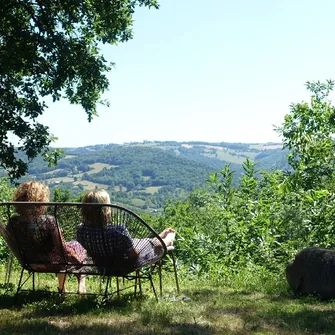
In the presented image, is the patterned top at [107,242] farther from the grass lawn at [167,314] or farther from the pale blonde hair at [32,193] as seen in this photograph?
the pale blonde hair at [32,193]

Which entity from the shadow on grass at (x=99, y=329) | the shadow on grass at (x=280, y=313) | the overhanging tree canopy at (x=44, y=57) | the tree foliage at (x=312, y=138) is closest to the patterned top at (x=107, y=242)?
the shadow on grass at (x=99, y=329)

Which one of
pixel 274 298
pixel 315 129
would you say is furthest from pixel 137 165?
pixel 274 298

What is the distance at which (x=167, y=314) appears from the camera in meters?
3.89

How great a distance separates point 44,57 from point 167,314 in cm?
628

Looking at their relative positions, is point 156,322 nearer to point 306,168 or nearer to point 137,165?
point 306,168

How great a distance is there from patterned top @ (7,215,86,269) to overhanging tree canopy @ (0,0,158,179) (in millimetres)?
4389

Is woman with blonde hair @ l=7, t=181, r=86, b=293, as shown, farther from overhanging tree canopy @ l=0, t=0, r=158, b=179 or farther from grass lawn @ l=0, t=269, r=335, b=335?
overhanging tree canopy @ l=0, t=0, r=158, b=179

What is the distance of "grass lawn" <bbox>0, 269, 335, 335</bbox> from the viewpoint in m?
3.52

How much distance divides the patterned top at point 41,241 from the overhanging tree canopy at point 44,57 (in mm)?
4389

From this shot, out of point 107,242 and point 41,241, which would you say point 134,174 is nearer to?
point 41,241

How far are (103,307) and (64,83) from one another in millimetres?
6098

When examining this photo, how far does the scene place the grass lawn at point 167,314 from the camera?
352 cm

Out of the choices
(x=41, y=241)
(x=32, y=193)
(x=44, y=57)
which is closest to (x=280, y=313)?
(x=41, y=241)

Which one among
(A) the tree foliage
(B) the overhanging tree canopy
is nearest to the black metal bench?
(B) the overhanging tree canopy
